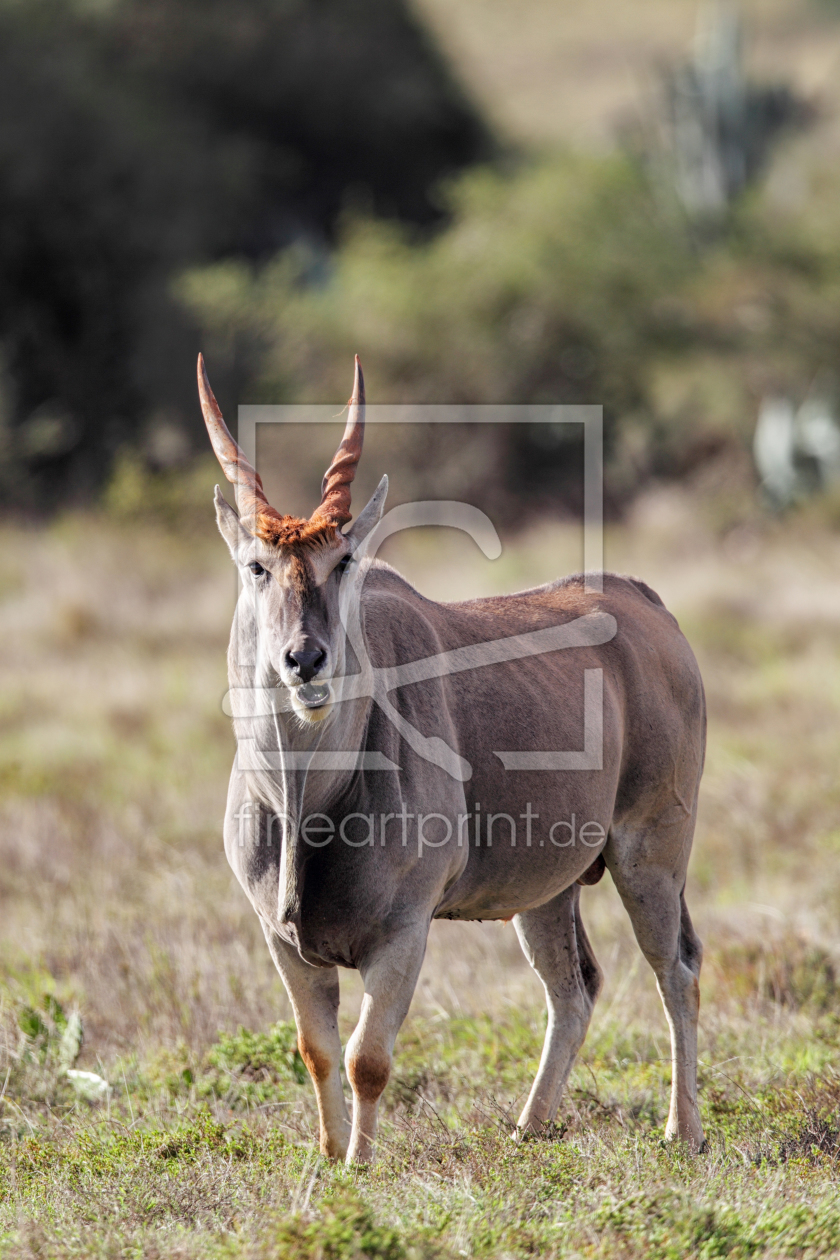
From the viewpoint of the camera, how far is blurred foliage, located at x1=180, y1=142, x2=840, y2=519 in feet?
88.3

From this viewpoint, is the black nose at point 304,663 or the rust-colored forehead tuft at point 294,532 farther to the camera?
the rust-colored forehead tuft at point 294,532

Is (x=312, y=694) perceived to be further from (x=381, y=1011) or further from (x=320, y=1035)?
(x=320, y=1035)

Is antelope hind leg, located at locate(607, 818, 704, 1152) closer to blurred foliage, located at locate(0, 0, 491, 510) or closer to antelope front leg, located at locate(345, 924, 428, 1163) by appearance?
antelope front leg, located at locate(345, 924, 428, 1163)

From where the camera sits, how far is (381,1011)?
434 cm

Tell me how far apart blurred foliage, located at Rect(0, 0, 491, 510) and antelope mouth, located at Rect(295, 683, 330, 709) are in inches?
797

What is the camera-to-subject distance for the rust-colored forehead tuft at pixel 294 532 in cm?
411

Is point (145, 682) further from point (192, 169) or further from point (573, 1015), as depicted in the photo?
point (192, 169)

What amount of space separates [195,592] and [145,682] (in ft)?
13.2

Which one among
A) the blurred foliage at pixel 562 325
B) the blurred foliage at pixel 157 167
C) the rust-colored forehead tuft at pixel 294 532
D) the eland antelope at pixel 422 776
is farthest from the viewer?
the blurred foliage at pixel 562 325

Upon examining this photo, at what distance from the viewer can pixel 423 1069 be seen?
230 inches

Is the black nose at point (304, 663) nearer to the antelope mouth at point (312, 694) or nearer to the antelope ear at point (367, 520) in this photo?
the antelope mouth at point (312, 694)

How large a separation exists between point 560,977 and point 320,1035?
1.25 metres

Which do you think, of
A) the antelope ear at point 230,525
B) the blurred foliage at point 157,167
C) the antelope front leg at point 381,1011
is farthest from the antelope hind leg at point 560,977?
the blurred foliage at point 157,167

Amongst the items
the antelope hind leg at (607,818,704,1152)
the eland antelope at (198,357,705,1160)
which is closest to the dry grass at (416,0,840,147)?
the eland antelope at (198,357,705,1160)
